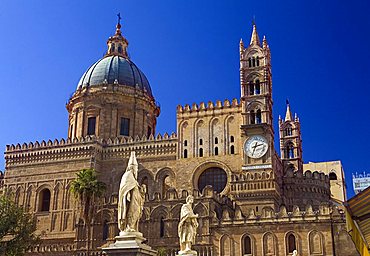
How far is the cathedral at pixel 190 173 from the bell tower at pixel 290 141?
0.18 metres

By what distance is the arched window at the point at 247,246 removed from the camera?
40688 mm

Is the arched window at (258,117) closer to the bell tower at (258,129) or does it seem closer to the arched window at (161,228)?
the bell tower at (258,129)

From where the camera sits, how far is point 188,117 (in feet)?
174

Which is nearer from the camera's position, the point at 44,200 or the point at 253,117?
the point at 253,117

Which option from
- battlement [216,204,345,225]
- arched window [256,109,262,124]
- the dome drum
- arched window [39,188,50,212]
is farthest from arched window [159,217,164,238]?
the dome drum

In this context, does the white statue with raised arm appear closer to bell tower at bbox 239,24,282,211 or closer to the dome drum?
bell tower at bbox 239,24,282,211

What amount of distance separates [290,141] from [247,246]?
26829 mm

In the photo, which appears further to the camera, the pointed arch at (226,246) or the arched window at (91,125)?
the arched window at (91,125)

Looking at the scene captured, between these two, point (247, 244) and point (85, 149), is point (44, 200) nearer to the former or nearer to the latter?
point (85, 149)

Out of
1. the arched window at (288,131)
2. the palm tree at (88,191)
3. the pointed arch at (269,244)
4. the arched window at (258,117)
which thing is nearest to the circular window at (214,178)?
the arched window at (258,117)

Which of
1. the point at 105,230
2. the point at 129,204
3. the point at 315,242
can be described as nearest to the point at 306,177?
the point at 315,242

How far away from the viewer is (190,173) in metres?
50.8

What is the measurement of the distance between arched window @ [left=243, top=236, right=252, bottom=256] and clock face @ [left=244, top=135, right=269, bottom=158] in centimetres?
986

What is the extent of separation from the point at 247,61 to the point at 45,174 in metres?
24.6
